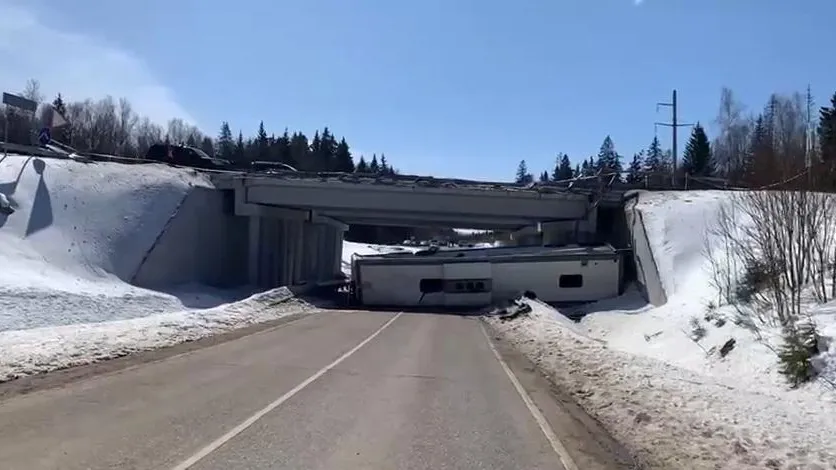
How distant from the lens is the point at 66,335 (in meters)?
16.2

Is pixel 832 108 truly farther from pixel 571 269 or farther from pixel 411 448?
pixel 411 448

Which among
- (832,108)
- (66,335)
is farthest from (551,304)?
(832,108)

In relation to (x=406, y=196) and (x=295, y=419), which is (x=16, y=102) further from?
(x=295, y=419)

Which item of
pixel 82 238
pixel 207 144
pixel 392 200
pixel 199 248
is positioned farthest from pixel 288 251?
pixel 207 144

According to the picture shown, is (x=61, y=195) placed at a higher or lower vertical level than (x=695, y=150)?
lower

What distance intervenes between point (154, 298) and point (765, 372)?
997 inches

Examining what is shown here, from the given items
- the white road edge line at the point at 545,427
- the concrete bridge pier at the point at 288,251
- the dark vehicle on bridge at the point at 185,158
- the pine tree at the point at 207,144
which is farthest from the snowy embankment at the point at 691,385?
the pine tree at the point at 207,144

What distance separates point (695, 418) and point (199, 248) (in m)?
35.6

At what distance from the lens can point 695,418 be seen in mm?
9453

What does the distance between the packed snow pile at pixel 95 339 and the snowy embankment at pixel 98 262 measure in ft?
0.16

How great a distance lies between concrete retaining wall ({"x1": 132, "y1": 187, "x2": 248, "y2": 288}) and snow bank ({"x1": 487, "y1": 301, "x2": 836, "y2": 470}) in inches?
1041

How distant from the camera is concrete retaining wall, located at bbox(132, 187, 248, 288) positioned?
1477 inches

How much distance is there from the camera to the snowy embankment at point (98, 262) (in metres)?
21.3

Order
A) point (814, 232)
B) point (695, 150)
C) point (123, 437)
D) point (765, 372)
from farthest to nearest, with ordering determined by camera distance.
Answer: point (695, 150)
point (814, 232)
point (765, 372)
point (123, 437)
